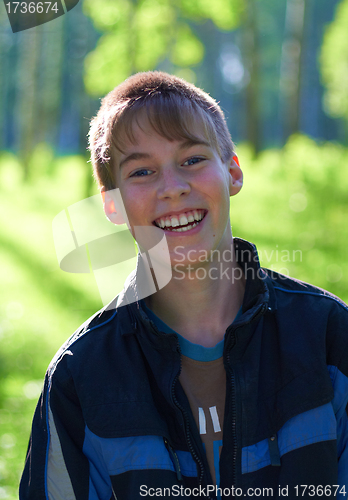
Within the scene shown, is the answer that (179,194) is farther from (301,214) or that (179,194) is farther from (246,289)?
(301,214)

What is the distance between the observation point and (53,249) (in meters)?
7.62

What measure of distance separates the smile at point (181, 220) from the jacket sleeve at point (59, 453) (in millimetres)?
749

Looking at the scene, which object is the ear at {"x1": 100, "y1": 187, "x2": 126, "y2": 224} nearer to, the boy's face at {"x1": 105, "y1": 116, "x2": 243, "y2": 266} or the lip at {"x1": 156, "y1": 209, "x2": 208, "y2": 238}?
the boy's face at {"x1": 105, "y1": 116, "x2": 243, "y2": 266}

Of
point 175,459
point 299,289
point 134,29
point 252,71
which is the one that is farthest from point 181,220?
point 252,71

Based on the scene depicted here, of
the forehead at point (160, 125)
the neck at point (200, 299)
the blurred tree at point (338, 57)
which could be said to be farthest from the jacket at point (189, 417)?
the blurred tree at point (338, 57)

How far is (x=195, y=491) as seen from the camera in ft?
6.08

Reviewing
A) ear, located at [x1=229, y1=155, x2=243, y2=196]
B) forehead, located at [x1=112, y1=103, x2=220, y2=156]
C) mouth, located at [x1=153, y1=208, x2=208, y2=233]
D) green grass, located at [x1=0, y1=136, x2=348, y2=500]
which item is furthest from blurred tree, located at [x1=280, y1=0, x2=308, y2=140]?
mouth, located at [x1=153, y1=208, x2=208, y2=233]

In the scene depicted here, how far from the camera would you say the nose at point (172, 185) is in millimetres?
2061

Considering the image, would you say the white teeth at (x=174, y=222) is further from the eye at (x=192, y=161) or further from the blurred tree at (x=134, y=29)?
the blurred tree at (x=134, y=29)

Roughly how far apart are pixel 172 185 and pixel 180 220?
0.55ft

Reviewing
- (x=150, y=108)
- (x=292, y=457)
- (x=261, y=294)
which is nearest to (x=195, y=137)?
(x=150, y=108)

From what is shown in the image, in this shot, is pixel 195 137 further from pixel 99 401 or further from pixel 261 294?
pixel 99 401

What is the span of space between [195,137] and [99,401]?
118 cm

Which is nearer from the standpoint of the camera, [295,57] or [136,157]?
[136,157]
